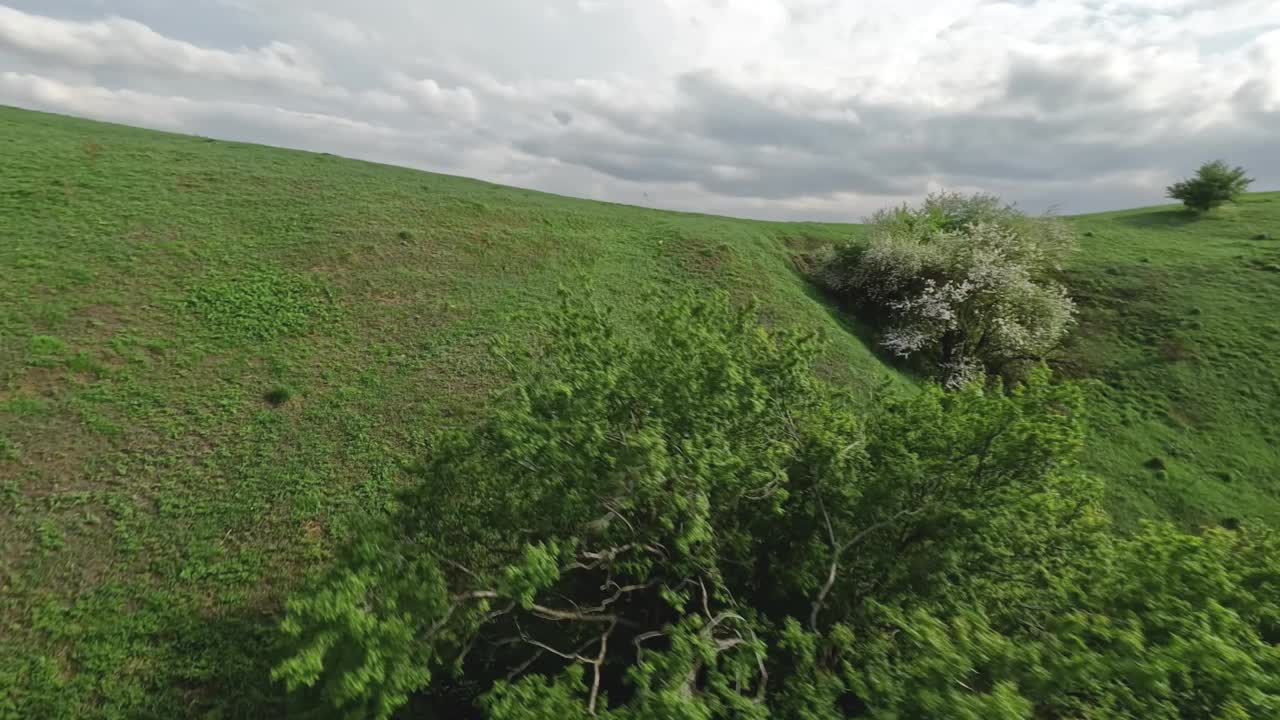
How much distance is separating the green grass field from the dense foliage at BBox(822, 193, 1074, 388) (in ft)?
8.93

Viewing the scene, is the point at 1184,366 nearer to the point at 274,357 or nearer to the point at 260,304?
the point at 274,357

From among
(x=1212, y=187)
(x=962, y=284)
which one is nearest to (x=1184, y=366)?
(x=962, y=284)

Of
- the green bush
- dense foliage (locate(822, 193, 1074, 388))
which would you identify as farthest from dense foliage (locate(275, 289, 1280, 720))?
dense foliage (locate(822, 193, 1074, 388))

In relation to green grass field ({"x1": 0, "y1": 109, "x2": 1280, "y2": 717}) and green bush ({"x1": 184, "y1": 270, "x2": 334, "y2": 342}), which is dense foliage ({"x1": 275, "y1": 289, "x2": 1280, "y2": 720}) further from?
green bush ({"x1": 184, "y1": 270, "x2": 334, "y2": 342})

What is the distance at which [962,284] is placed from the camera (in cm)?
3356

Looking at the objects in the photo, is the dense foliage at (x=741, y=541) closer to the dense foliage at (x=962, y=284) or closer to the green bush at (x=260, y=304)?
the green bush at (x=260, y=304)

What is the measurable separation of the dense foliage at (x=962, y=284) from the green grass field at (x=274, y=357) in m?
2.72

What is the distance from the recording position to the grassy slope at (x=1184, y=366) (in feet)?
83.8

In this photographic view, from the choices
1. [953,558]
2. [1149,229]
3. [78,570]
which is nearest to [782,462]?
[953,558]

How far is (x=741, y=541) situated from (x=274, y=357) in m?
20.1

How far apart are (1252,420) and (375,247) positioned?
43.8 metres

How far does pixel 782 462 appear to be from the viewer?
1180cm

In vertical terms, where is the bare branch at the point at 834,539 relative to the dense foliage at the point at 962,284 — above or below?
below

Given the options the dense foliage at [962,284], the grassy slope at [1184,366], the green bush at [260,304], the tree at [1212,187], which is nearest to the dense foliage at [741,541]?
the green bush at [260,304]
